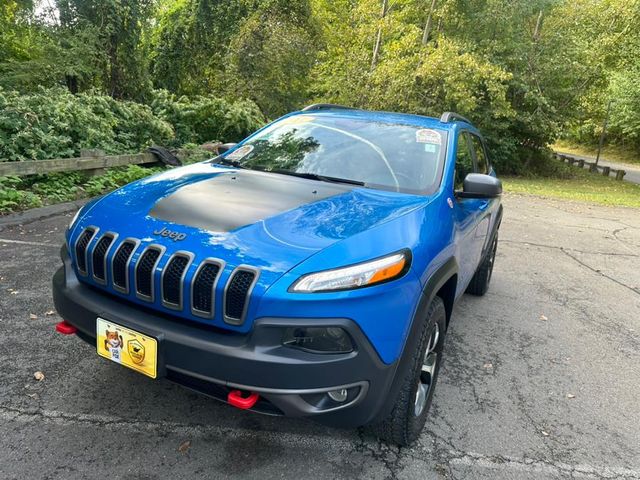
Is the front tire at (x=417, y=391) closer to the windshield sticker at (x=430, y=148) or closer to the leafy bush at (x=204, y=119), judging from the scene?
the windshield sticker at (x=430, y=148)

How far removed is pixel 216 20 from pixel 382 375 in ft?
72.8

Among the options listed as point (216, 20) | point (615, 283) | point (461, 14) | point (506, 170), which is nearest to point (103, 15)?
point (216, 20)

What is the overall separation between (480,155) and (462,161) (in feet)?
3.81

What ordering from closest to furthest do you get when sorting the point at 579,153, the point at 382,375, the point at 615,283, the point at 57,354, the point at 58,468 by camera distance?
the point at 382,375
the point at 58,468
the point at 57,354
the point at 615,283
the point at 579,153

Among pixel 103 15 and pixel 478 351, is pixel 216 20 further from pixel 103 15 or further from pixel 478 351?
pixel 478 351

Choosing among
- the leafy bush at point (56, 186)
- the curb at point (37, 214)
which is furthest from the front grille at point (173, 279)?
the leafy bush at point (56, 186)

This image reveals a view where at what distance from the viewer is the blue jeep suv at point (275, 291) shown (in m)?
1.87

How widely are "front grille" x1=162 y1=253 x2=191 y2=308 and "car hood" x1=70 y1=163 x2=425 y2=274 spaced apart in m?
0.05

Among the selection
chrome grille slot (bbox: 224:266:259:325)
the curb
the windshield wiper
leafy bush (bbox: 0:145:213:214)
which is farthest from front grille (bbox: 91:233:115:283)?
leafy bush (bbox: 0:145:213:214)

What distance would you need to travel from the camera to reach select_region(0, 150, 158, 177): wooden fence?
21.3 ft

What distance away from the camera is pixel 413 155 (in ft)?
10.4

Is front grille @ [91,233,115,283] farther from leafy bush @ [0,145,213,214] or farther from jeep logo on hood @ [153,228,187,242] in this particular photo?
leafy bush @ [0,145,213,214]

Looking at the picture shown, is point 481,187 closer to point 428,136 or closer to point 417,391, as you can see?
point 428,136

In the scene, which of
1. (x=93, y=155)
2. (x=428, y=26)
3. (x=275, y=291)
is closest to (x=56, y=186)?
(x=93, y=155)
